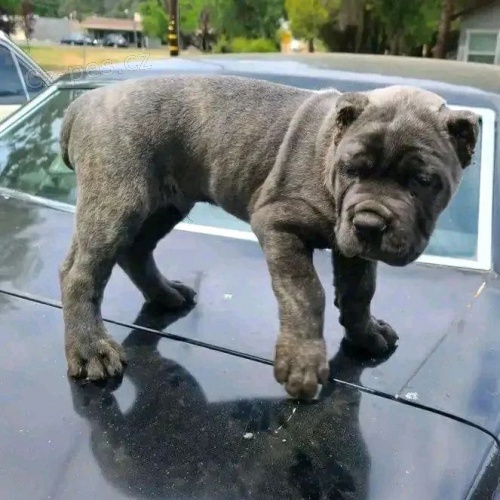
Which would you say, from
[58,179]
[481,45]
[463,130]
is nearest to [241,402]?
[463,130]

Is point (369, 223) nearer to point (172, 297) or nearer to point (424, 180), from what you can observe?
point (424, 180)

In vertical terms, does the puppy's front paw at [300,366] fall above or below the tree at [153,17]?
above

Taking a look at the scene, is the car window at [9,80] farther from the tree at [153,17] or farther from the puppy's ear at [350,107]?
the tree at [153,17]

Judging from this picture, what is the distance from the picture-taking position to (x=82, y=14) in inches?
786

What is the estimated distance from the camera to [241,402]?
6.43ft

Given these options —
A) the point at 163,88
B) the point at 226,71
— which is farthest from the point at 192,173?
the point at 226,71

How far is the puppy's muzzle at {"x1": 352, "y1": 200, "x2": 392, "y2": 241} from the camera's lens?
5.72ft

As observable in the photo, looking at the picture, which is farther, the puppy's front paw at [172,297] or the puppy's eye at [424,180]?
the puppy's front paw at [172,297]

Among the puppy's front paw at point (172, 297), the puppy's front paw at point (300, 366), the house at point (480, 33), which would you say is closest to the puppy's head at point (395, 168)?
the puppy's front paw at point (300, 366)

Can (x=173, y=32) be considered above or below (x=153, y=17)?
above

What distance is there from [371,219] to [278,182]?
0.46 meters

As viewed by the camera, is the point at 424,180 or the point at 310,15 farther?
the point at 310,15

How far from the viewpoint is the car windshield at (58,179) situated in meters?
2.82

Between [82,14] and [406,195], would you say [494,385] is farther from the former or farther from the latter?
[82,14]
